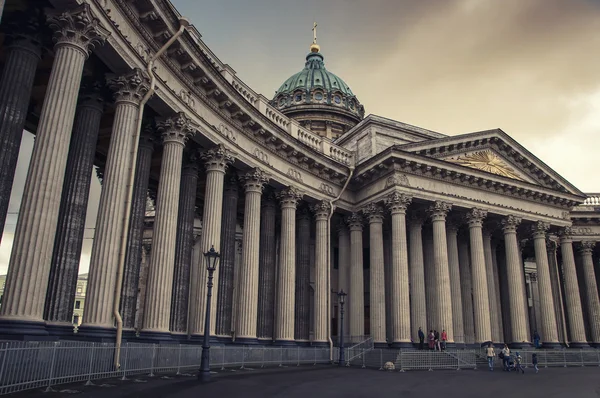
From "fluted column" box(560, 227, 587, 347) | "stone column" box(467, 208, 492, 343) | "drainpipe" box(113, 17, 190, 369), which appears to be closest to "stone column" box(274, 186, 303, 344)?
"drainpipe" box(113, 17, 190, 369)

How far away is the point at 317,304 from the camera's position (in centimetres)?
2888

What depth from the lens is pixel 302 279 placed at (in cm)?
3095

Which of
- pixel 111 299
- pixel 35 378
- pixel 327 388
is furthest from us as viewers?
pixel 111 299

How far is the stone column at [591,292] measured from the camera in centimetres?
3865

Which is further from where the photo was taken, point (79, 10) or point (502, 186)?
point (502, 186)

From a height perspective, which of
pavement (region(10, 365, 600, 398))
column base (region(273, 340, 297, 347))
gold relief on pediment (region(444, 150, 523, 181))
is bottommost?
pavement (region(10, 365, 600, 398))

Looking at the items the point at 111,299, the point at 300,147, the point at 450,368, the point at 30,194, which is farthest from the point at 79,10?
the point at 450,368

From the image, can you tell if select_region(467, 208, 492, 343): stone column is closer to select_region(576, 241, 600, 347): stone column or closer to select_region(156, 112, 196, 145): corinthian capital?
select_region(576, 241, 600, 347): stone column

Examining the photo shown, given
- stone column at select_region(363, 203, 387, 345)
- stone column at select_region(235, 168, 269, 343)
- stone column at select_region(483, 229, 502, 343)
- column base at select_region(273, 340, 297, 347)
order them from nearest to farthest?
stone column at select_region(235, 168, 269, 343) < column base at select_region(273, 340, 297, 347) < stone column at select_region(363, 203, 387, 345) < stone column at select_region(483, 229, 502, 343)

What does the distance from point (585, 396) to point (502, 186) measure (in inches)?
825

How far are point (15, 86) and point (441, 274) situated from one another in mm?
24150

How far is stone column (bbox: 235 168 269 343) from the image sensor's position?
24.0m

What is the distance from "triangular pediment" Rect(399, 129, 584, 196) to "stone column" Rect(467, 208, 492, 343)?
3.41 metres

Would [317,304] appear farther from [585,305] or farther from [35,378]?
[585,305]
